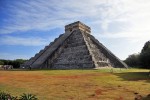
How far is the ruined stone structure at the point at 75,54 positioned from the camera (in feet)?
142

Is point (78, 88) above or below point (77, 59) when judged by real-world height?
below

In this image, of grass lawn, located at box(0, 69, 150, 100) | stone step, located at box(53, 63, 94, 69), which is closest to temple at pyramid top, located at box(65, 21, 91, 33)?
stone step, located at box(53, 63, 94, 69)

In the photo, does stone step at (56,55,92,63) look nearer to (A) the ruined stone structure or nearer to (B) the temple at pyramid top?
(A) the ruined stone structure

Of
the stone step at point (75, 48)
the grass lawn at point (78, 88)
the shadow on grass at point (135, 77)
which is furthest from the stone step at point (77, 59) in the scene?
the grass lawn at point (78, 88)

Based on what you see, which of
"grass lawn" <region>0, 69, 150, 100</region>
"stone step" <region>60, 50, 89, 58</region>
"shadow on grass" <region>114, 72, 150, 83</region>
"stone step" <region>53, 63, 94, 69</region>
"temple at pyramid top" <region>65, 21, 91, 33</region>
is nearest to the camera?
"grass lawn" <region>0, 69, 150, 100</region>

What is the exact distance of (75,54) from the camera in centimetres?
4588

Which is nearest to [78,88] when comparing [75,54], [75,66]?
[75,66]

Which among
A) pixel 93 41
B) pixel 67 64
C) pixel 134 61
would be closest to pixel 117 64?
pixel 93 41

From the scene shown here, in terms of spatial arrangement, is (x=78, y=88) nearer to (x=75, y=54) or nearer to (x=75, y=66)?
(x=75, y=66)

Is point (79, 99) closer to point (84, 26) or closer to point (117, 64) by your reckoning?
point (117, 64)

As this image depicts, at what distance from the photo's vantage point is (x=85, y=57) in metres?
43.2

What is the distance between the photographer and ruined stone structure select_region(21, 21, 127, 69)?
43.2 m

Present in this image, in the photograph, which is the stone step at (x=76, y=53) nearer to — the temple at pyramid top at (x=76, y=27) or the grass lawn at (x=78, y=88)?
the temple at pyramid top at (x=76, y=27)

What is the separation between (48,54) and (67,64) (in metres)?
6.32
